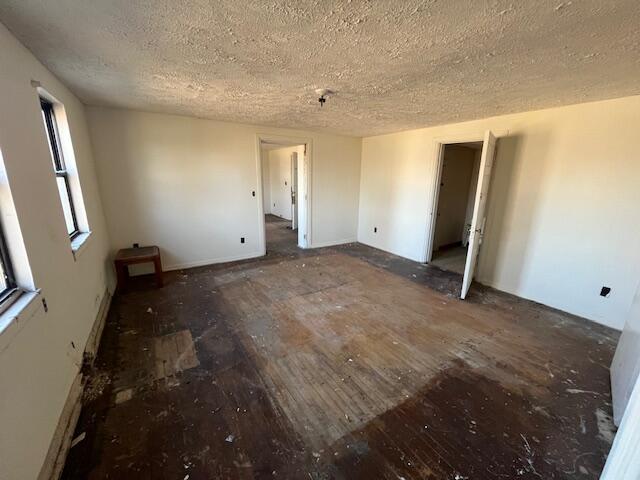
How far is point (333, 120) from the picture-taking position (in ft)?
12.2

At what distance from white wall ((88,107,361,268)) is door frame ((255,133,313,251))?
52 millimetres

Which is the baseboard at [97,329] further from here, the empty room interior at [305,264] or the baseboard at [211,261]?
the baseboard at [211,261]

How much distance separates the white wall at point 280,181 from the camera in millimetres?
7566

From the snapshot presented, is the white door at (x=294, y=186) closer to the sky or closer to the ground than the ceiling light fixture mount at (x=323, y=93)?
closer to the ground

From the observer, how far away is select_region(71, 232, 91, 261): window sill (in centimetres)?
212

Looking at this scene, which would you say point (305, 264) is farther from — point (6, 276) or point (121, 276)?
point (6, 276)

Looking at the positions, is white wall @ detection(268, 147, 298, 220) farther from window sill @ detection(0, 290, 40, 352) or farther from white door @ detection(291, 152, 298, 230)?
window sill @ detection(0, 290, 40, 352)

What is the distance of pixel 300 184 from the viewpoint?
5.28 metres

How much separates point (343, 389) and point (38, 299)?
190cm

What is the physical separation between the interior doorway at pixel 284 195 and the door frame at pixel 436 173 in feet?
7.33

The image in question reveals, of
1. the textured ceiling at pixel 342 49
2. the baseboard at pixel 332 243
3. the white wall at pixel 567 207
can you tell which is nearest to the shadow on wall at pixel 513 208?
the white wall at pixel 567 207

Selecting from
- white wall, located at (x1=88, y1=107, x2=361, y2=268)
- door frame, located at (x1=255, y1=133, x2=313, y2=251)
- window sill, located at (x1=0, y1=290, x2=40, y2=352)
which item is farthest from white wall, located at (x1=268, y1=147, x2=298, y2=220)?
window sill, located at (x1=0, y1=290, x2=40, y2=352)

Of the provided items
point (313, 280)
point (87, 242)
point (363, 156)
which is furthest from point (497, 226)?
point (87, 242)

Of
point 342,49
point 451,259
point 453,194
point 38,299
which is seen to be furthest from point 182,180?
point 453,194
